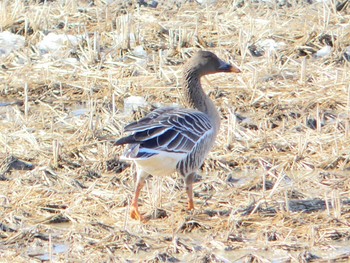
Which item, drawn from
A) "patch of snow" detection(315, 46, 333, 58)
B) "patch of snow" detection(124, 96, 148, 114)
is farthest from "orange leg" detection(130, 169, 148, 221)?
"patch of snow" detection(315, 46, 333, 58)

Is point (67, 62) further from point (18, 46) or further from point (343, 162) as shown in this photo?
point (343, 162)

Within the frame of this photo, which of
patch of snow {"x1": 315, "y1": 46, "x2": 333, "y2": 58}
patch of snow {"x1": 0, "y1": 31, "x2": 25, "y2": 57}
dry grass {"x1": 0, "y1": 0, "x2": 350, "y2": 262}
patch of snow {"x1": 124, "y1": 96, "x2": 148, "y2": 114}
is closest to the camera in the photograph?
dry grass {"x1": 0, "y1": 0, "x2": 350, "y2": 262}

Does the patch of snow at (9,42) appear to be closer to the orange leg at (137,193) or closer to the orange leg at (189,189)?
the orange leg at (137,193)

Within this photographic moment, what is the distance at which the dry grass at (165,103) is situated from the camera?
651 centimetres

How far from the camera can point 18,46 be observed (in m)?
10.8

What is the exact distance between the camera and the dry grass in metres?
6.51

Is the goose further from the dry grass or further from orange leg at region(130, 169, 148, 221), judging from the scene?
the dry grass

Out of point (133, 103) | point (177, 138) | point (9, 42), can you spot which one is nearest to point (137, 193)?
point (177, 138)

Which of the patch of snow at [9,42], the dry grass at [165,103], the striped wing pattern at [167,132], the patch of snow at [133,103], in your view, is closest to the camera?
the dry grass at [165,103]

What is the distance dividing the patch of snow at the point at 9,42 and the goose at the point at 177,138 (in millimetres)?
3687

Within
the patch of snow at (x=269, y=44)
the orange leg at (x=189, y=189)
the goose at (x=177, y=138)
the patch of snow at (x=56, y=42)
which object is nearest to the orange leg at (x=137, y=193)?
the goose at (x=177, y=138)

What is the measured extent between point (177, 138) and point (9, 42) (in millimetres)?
4528

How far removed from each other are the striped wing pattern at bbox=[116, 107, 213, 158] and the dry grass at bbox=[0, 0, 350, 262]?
440 mm

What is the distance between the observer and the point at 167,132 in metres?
6.94
